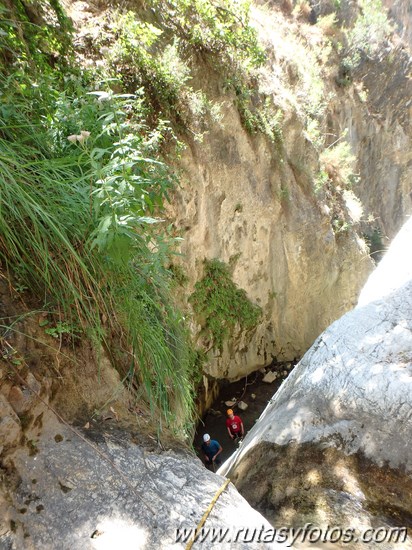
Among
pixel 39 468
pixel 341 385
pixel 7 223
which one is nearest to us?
pixel 39 468

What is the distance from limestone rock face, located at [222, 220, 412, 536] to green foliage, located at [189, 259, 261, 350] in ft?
10.6

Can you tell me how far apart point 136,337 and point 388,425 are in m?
1.65

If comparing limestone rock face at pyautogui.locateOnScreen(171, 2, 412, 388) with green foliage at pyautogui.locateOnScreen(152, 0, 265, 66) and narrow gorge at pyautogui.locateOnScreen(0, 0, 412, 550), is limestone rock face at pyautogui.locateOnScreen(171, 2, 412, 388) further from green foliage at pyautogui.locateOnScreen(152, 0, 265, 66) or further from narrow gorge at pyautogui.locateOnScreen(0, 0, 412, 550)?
green foliage at pyautogui.locateOnScreen(152, 0, 265, 66)

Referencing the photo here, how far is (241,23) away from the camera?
20.4 feet

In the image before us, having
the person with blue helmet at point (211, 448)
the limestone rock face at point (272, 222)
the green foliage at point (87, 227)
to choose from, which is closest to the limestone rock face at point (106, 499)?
the green foliage at point (87, 227)

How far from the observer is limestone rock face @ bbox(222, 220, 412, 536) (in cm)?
231

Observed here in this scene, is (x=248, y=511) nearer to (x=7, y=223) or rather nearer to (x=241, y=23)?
(x=7, y=223)

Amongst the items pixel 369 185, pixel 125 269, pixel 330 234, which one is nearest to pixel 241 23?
pixel 330 234

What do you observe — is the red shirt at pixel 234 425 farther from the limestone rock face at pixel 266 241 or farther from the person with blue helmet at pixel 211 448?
the limestone rock face at pixel 266 241

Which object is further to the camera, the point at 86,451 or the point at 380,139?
the point at 380,139

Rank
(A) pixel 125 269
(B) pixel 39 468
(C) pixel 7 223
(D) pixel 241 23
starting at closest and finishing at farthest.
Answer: (B) pixel 39 468, (C) pixel 7 223, (A) pixel 125 269, (D) pixel 241 23

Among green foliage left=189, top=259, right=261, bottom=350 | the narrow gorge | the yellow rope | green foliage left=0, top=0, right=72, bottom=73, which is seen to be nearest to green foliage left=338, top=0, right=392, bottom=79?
the narrow gorge

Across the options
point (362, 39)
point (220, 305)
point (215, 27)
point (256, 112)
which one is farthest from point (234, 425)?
point (362, 39)

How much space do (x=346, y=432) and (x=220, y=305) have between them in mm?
4313
